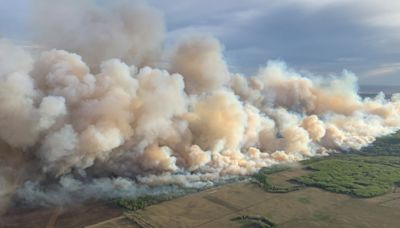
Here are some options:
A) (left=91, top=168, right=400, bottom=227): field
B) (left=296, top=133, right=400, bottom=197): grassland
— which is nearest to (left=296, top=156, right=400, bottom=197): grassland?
(left=296, top=133, right=400, bottom=197): grassland

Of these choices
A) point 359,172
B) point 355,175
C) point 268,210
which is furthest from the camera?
point 359,172

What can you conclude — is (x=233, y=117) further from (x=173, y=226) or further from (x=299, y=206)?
(x=173, y=226)

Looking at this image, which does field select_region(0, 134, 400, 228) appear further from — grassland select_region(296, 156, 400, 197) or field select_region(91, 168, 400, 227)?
grassland select_region(296, 156, 400, 197)

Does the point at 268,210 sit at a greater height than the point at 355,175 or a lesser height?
lesser

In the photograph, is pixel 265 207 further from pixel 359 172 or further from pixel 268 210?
pixel 359 172

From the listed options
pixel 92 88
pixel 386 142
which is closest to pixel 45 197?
pixel 92 88

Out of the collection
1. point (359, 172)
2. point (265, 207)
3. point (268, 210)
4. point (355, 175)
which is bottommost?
point (268, 210)

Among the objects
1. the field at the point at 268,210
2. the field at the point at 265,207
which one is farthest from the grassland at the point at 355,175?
the field at the point at 268,210

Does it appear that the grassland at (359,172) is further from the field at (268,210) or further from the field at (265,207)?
the field at (268,210)

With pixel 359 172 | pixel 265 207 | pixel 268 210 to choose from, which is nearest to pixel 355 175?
pixel 359 172

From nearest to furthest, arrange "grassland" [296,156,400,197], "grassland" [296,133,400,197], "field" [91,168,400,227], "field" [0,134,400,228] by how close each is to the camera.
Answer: "field" [0,134,400,228]
"field" [91,168,400,227]
"grassland" [296,156,400,197]
"grassland" [296,133,400,197]

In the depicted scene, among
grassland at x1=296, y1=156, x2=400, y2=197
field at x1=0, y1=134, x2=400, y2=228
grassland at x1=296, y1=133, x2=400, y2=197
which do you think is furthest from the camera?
grassland at x1=296, y1=133, x2=400, y2=197
